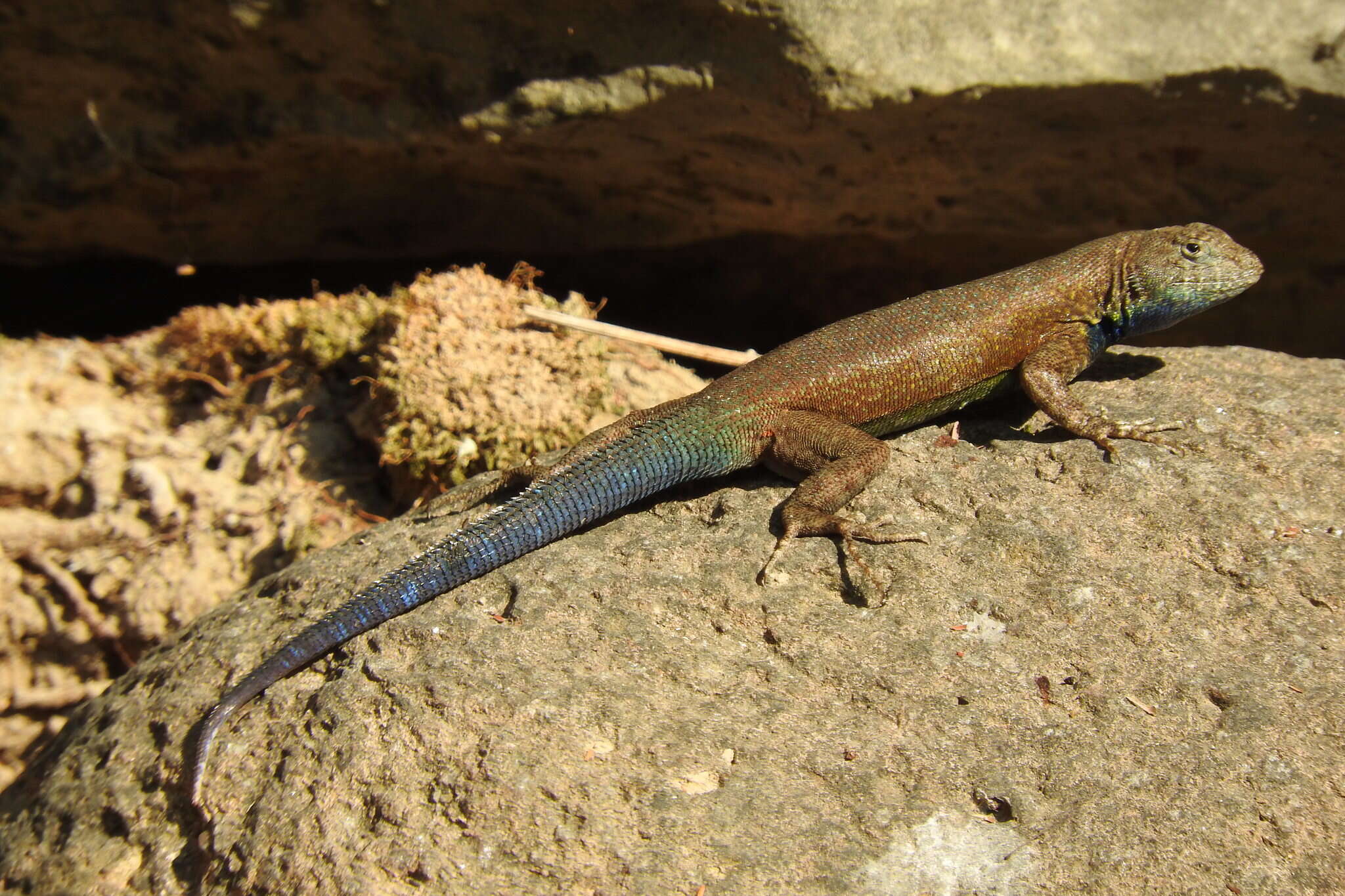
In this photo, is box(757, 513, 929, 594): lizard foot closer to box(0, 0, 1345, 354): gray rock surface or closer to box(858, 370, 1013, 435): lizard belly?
box(858, 370, 1013, 435): lizard belly

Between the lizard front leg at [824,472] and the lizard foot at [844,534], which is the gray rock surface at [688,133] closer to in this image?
the lizard front leg at [824,472]

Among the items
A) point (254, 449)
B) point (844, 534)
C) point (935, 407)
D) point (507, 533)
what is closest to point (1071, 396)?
point (935, 407)

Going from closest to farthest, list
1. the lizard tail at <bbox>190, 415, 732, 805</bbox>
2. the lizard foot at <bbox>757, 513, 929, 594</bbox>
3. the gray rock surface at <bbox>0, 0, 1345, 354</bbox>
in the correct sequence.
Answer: the lizard tail at <bbox>190, 415, 732, 805</bbox> < the lizard foot at <bbox>757, 513, 929, 594</bbox> < the gray rock surface at <bbox>0, 0, 1345, 354</bbox>

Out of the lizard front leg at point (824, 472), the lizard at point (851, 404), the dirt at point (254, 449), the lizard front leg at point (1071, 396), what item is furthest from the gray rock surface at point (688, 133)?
the lizard front leg at point (824, 472)

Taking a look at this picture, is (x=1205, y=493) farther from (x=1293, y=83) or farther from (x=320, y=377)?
(x=320, y=377)

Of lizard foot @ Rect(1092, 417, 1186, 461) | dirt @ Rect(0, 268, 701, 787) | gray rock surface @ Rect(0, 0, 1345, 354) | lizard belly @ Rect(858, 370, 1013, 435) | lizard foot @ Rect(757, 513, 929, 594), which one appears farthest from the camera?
dirt @ Rect(0, 268, 701, 787)

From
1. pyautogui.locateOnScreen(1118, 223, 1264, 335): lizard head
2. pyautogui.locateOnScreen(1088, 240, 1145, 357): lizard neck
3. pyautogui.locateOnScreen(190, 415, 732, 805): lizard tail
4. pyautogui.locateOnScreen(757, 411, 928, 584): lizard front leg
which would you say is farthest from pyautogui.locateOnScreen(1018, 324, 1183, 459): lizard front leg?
pyautogui.locateOnScreen(190, 415, 732, 805): lizard tail

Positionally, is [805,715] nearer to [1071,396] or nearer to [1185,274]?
[1071,396]
